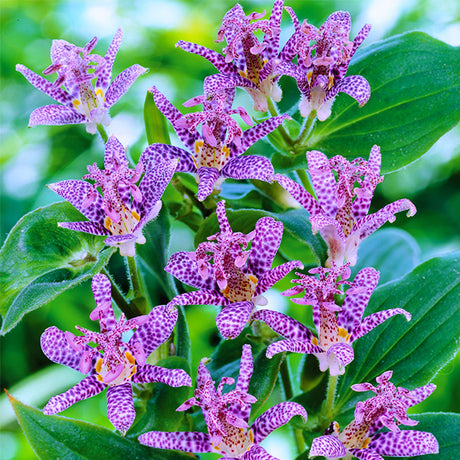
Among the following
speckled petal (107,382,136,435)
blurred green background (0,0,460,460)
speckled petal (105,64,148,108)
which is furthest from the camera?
blurred green background (0,0,460,460)

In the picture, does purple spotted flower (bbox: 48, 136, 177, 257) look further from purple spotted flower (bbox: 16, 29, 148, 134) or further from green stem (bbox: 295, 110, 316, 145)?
green stem (bbox: 295, 110, 316, 145)

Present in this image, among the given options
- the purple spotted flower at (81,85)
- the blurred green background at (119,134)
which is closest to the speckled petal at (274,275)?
the purple spotted flower at (81,85)

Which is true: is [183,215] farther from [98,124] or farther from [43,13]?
[43,13]

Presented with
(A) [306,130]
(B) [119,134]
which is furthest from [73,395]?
(B) [119,134]

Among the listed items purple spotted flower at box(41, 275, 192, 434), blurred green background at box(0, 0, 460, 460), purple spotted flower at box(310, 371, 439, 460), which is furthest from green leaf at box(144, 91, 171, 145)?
blurred green background at box(0, 0, 460, 460)

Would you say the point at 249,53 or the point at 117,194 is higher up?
the point at 249,53

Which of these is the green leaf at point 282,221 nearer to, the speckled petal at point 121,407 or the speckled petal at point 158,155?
the speckled petal at point 158,155

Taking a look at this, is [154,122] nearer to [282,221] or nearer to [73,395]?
[282,221]
